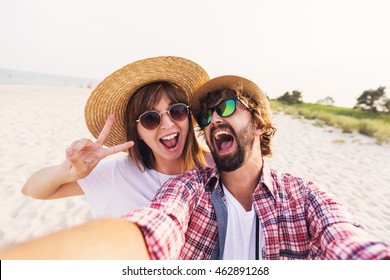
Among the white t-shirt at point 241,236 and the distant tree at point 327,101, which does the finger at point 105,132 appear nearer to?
the white t-shirt at point 241,236

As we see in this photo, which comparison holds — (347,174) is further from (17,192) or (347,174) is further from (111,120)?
(17,192)

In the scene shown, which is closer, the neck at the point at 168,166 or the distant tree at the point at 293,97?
the neck at the point at 168,166

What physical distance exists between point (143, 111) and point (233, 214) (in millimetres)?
1103

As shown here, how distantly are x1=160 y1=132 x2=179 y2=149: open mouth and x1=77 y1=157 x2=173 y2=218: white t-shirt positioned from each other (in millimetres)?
324

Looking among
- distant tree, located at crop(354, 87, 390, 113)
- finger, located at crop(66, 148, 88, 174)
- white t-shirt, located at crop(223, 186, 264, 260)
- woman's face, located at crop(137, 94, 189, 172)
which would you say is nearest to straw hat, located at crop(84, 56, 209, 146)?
woman's face, located at crop(137, 94, 189, 172)

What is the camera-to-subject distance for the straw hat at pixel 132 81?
209 cm

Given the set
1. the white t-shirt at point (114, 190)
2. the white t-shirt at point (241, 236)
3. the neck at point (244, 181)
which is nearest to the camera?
the white t-shirt at point (241, 236)

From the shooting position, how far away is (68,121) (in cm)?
958

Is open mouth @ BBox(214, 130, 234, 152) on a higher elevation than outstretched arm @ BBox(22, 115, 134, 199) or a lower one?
higher

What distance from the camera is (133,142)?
79.3 inches

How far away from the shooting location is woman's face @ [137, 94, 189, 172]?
2.12 metres

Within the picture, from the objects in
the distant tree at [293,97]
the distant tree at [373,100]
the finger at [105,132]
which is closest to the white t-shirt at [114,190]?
the finger at [105,132]

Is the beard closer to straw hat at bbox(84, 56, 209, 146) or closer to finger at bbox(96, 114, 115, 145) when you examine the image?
straw hat at bbox(84, 56, 209, 146)
